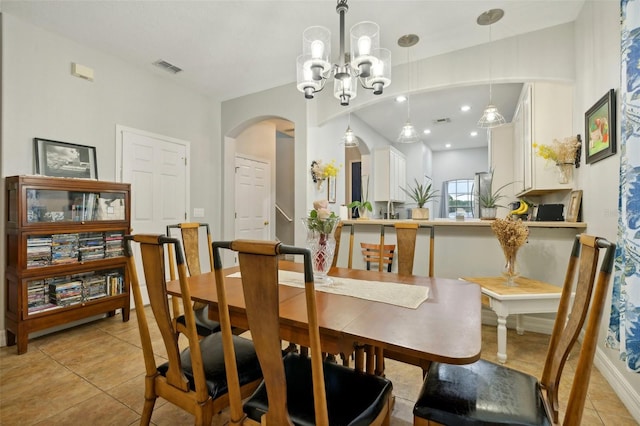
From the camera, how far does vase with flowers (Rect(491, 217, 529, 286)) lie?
2510 millimetres

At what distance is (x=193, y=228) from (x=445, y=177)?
8.11 m

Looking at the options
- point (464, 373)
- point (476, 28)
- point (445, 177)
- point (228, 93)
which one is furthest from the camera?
point (445, 177)

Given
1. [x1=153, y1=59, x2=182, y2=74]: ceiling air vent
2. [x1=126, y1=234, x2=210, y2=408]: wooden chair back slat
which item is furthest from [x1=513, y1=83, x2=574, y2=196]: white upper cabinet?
[x1=153, y1=59, x2=182, y2=74]: ceiling air vent

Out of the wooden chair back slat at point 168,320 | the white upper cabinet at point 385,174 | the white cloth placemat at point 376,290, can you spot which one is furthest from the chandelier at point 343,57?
the white upper cabinet at point 385,174

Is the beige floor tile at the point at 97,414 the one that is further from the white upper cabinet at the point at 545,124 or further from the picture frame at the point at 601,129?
the white upper cabinet at the point at 545,124

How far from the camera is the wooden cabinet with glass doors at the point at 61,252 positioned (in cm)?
249

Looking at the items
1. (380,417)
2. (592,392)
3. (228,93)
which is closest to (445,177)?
(228,93)

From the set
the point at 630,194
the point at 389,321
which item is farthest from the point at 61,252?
the point at 630,194

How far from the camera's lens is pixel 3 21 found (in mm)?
2574

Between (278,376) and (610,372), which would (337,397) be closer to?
(278,376)

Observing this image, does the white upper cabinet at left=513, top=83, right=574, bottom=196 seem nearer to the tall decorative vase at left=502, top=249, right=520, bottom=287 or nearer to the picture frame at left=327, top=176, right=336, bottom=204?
the tall decorative vase at left=502, top=249, right=520, bottom=287

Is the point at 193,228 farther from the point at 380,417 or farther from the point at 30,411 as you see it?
the point at 380,417

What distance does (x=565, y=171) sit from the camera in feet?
9.18

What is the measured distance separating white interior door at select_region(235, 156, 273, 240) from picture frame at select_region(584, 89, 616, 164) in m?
4.35
